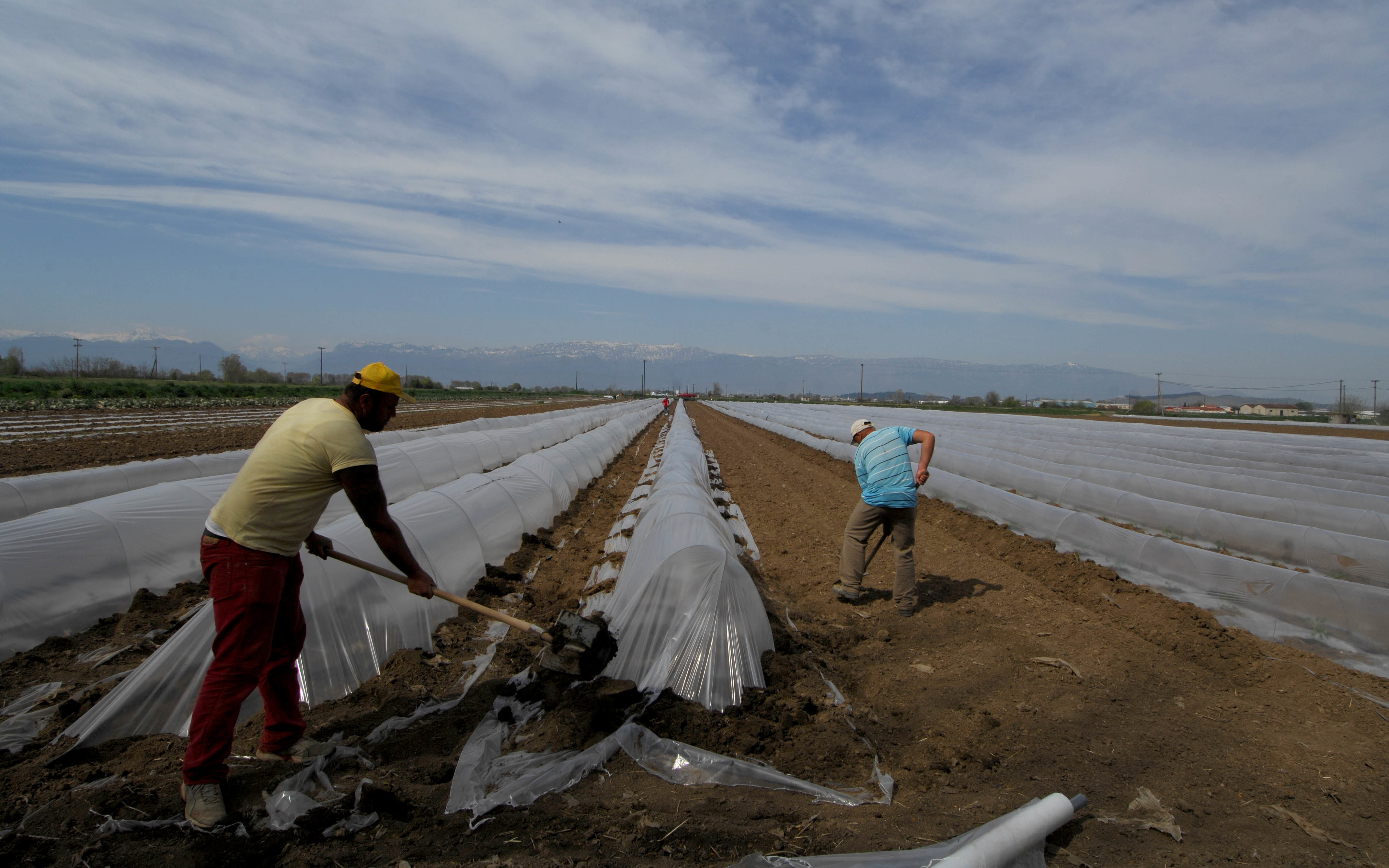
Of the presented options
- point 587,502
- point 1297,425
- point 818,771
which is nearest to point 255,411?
point 587,502

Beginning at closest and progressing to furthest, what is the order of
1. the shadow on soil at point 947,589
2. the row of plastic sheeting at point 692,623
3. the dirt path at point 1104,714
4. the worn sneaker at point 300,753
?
the dirt path at point 1104,714, the worn sneaker at point 300,753, the row of plastic sheeting at point 692,623, the shadow on soil at point 947,589

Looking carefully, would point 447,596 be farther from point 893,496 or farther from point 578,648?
point 893,496

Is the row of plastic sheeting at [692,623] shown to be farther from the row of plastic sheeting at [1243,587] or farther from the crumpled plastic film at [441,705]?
the row of plastic sheeting at [1243,587]

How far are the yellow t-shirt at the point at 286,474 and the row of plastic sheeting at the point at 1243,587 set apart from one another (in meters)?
6.72

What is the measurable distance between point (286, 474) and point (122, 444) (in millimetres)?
17575

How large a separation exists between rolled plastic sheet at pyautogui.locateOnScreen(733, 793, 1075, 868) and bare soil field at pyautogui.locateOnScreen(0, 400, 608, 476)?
14.7 metres

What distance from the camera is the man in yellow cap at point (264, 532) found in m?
2.80

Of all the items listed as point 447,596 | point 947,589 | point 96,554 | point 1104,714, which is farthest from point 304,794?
point 947,589

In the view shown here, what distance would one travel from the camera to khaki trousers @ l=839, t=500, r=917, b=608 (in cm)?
584

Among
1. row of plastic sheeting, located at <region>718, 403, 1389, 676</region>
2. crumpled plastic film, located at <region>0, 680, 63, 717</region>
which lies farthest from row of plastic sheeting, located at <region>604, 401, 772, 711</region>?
row of plastic sheeting, located at <region>718, 403, 1389, 676</region>

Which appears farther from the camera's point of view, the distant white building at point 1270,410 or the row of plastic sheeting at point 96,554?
the distant white building at point 1270,410

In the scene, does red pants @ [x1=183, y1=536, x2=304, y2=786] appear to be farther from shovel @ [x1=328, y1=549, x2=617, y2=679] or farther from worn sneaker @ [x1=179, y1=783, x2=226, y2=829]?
shovel @ [x1=328, y1=549, x2=617, y2=679]

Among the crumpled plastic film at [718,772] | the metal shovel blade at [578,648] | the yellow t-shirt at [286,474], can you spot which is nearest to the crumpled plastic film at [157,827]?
the yellow t-shirt at [286,474]

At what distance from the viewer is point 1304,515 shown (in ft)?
26.6
